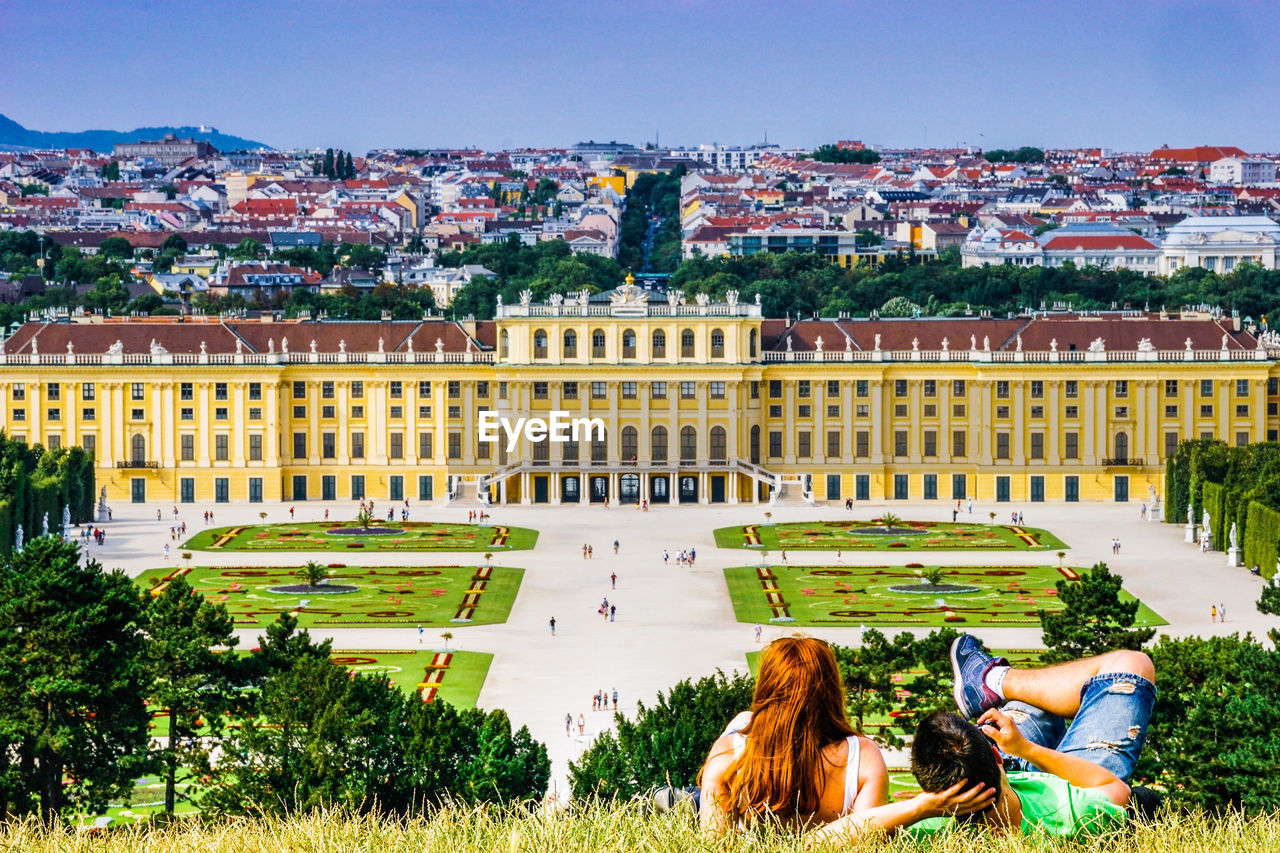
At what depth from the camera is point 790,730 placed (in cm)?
1260

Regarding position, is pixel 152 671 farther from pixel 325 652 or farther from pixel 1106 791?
pixel 1106 791

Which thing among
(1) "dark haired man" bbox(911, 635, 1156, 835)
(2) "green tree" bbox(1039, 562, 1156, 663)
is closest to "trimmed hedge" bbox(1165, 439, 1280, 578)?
(2) "green tree" bbox(1039, 562, 1156, 663)

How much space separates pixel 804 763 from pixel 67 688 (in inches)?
1083

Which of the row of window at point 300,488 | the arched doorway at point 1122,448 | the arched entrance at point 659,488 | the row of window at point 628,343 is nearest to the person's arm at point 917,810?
the arched entrance at point 659,488

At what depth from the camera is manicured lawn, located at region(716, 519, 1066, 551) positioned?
Answer: 8744 cm

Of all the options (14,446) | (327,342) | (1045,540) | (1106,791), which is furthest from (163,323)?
(1106,791)

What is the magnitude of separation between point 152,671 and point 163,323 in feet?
228

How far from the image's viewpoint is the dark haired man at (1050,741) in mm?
12555

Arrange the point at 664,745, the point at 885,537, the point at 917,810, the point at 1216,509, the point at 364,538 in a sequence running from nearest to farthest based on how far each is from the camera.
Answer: the point at 917,810, the point at 664,745, the point at 1216,509, the point at 364,538, the point at 885,537

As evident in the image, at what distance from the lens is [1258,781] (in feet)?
107

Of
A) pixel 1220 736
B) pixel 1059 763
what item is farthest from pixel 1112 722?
pixel 1220 736

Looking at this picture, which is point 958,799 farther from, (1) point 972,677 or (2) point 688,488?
(2) point 688,488

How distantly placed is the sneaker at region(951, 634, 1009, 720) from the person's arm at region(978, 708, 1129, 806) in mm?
251

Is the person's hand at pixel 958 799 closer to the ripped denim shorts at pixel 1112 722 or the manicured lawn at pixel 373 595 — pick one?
the ripped denim shorts at pixel 1112 722
